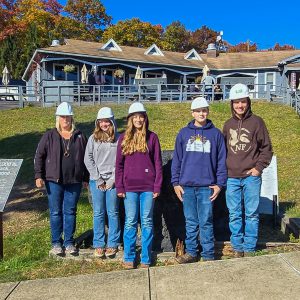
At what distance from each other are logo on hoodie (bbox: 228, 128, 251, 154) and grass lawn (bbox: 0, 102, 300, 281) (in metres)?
1.76

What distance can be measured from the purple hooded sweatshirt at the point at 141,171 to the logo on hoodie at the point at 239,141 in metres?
0.79

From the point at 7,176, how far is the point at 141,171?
1.90m

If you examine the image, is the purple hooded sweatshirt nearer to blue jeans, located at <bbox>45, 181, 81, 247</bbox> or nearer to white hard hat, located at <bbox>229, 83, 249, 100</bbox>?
blue jeans, located at <bbox>45, 181, 81, 247</bbox>

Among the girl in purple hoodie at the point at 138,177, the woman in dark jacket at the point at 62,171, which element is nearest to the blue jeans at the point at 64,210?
the woman in dark jacket at the point at 62,171

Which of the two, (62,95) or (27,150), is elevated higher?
(62,95)

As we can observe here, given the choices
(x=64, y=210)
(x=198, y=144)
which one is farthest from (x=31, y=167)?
(x=198, y=144)

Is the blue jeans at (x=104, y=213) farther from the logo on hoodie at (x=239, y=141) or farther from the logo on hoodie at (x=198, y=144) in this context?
the logo on hoodie at (x=239, y=141)

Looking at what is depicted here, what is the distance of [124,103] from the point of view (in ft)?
73.6

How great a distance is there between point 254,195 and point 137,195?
123cm

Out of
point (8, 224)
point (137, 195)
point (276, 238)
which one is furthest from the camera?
point (8, 224)

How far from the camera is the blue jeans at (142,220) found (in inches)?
187

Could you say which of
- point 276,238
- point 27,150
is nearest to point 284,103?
point 27,150

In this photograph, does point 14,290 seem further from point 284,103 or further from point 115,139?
point 284,103

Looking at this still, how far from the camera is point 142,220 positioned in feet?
15.7
